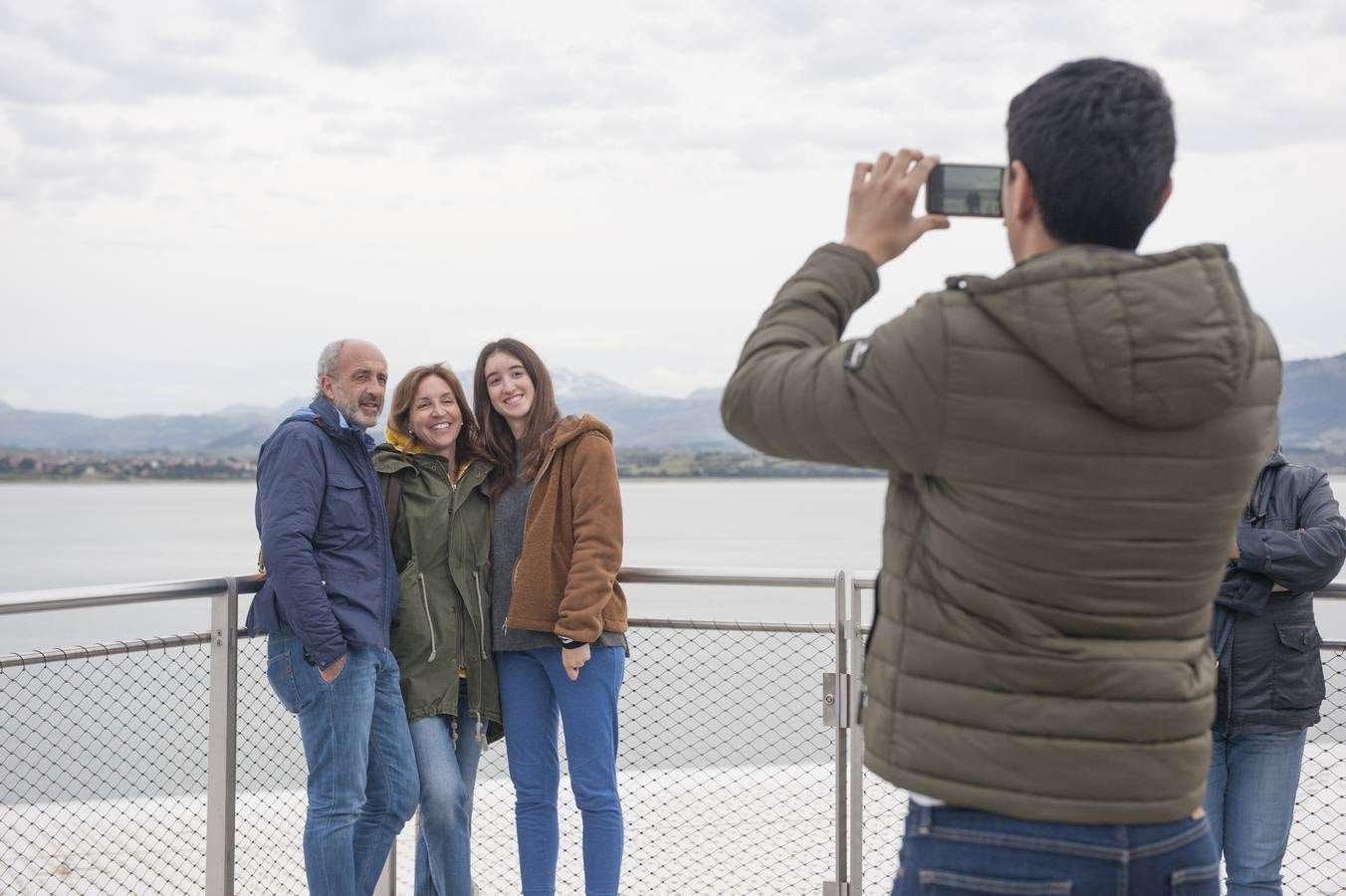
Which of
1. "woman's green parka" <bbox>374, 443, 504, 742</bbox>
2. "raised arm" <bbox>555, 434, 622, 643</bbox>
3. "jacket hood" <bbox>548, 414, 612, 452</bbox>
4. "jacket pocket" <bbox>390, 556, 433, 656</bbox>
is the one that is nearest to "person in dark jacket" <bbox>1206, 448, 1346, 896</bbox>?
"raised arm" <bbox>555, 434, 622, 643</bbox>

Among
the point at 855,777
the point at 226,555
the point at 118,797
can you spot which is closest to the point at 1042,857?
the point at 855,777

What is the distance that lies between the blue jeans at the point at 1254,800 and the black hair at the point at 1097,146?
227cm

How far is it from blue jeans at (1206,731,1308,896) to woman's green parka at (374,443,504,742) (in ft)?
6.47

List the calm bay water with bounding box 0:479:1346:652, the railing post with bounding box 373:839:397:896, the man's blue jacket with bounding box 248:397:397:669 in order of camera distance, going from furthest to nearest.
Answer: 1. the calm bay water with bounding box 0:479:1346:652
2. the railing post with bounding box 373:839:397:896
3. the man's blue jacket with bounding box 248:397:397:669

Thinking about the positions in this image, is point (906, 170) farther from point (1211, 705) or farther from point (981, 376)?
point (1211, 705)

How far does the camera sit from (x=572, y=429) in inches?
151

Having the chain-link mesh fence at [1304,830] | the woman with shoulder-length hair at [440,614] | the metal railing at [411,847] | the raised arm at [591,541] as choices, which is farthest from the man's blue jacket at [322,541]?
the chain-link mesh fence at [1304,830]

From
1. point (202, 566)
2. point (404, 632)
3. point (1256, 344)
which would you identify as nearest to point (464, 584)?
point (404, 632)

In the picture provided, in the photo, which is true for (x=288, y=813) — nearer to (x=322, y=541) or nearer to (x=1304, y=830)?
(x=322, y=541)

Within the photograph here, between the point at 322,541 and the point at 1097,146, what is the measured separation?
2.68m

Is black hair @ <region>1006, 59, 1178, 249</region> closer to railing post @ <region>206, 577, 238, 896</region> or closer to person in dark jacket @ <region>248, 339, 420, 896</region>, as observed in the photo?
person in dark jacket @ <region>248, 339, 420, 896</region>

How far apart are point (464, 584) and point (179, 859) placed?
240 centimetres

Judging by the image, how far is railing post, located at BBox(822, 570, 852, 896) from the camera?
12.1 feet

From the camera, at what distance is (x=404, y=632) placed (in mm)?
3740
